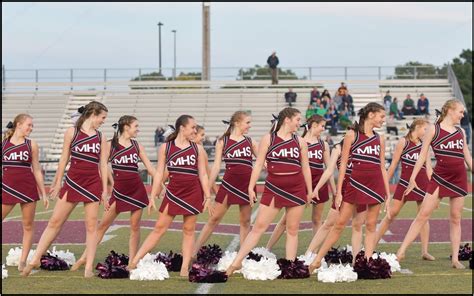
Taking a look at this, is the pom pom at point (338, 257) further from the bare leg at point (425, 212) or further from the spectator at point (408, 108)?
the spectator at point (408, 108)

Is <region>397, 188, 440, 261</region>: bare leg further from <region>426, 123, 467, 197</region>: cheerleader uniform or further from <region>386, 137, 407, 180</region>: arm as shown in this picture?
<region>386, 137, 407, 180</region>: arm

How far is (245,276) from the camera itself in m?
9.12

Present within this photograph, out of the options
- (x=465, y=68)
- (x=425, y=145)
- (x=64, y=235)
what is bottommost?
(x=64, y=235)

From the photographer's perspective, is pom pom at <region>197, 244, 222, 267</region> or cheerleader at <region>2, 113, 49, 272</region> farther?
pom pom at <region>197, 244, 222, 267</region>

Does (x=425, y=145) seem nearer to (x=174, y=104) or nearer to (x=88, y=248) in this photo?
(x=88, y=248)

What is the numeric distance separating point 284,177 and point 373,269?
120 centimetres

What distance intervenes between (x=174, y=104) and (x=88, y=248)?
2706 centimetres

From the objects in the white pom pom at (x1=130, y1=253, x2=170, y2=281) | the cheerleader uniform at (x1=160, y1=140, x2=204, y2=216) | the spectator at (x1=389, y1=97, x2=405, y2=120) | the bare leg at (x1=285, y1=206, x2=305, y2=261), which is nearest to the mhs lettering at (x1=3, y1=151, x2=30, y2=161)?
the cheerleader uniform at (x1=160, y1=140, x2=204, y2=216)

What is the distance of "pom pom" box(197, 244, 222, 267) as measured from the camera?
1038 cm

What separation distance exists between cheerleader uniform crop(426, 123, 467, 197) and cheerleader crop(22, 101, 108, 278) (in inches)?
135

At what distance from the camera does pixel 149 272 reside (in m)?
9.04

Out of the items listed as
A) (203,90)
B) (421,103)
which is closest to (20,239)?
(421,103)

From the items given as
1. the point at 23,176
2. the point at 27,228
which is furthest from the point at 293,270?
the point at 23,176

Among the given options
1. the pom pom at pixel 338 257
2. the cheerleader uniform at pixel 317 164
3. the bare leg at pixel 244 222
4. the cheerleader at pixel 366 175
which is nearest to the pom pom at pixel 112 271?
the bare leg at pixel 244 222
